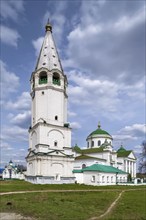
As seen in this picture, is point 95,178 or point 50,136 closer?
point 50,136

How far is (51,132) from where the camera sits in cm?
4541

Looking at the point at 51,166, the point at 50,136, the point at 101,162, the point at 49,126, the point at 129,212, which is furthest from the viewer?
the point at 101,162

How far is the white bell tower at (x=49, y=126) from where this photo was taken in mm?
43281

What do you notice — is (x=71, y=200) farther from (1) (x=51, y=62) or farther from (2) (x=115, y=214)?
(1) (x=51, y=62)

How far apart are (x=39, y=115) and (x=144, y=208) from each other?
2765 cm

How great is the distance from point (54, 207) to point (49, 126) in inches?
972

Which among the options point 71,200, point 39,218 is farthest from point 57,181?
point 39,218

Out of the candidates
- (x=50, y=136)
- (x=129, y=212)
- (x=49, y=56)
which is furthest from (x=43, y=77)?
(x=129, y=212)

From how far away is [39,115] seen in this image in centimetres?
4622

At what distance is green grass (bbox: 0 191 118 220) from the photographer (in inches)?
725

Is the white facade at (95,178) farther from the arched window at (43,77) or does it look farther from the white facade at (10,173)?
the white facade at (10,173)

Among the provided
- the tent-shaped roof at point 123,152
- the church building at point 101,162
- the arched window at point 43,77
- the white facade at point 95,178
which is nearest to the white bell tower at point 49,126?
the arched window at point 43,77

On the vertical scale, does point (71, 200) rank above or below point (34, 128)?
below

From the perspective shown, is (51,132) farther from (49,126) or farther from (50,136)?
(49,126)
